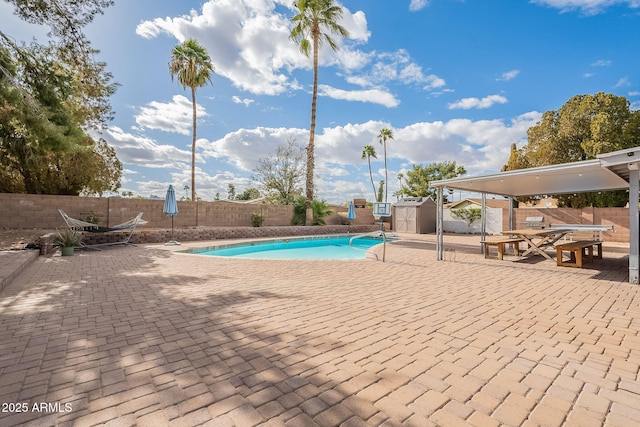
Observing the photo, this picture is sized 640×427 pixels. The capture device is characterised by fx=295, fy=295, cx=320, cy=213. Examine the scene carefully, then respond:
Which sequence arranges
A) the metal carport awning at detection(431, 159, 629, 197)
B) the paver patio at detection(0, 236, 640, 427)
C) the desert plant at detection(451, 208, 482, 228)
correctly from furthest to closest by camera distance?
the desert plant at detection(451, 208, 482, 228) < the metal carport awning at detection(431, 159, 629, 197) < the paver patio at detection(0, 236, 640, 427)

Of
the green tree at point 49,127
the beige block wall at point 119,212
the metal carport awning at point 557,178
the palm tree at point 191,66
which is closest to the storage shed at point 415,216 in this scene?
the beige block wall at point 119,212

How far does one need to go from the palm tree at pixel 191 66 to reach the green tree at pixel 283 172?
4.68 m

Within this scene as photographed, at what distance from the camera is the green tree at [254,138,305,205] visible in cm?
2016

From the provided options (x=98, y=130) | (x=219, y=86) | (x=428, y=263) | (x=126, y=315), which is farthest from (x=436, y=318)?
(x=219, y=86)

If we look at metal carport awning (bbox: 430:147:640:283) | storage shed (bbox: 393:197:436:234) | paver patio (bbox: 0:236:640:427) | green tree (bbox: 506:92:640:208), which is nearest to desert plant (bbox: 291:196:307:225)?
storage shed (bbox: 393:197:436:234)

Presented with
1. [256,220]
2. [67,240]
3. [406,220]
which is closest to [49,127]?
[67,240]

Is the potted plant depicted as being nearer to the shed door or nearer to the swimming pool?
the swimming pool

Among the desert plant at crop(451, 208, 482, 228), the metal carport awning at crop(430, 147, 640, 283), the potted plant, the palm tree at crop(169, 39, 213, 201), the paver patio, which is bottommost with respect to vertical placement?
the paver patio

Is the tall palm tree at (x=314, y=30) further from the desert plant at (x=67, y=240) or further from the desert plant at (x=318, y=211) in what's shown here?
the desert plant at (x=67, y=240)

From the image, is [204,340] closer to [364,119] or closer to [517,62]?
[517,62]

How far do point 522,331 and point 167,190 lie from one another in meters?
12.1

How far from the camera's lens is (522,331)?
314 centimetres

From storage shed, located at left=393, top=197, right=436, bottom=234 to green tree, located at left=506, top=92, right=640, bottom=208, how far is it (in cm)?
655

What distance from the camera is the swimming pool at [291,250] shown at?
1100 cm
